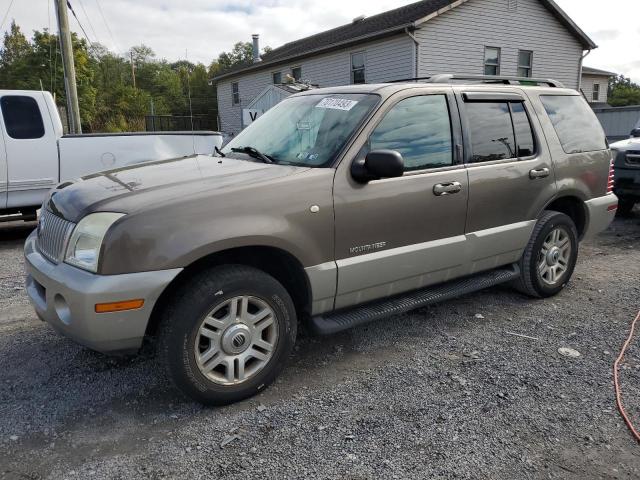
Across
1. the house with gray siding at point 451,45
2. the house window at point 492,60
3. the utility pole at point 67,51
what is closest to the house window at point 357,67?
the house with gray siding at point 451,45

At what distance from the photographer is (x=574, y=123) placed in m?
4.82

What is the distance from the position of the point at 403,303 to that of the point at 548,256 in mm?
1794

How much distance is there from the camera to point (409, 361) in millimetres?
3648

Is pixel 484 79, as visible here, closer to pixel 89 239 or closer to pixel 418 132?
pixel 418 132

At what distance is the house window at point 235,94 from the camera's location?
29.6 meters

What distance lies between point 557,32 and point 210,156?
73.1 feet

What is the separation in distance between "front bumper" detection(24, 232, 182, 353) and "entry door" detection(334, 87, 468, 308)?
3.82 ft

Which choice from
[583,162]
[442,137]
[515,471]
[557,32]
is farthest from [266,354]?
[557,32]

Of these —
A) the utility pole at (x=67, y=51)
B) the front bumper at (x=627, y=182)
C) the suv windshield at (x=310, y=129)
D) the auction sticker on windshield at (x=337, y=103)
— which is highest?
the utility pole at (x=67, y=51)

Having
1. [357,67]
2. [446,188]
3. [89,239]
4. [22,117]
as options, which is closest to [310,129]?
[446,188]

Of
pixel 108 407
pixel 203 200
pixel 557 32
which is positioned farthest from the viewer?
pixel 557 32

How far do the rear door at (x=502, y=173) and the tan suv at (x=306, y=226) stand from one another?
2 cm

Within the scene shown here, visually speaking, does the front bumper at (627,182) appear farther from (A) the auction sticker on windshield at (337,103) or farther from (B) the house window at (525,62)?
(B) the house window at (525,62)

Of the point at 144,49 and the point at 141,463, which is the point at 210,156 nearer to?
the point at 141,463
